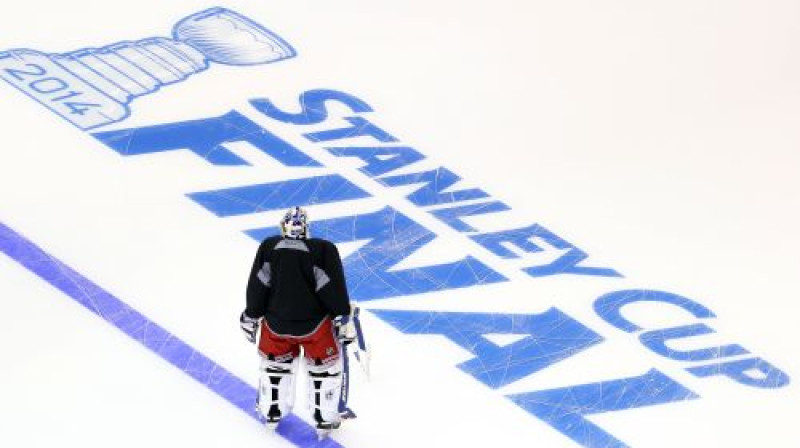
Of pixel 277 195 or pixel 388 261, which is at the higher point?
pixel 388 261

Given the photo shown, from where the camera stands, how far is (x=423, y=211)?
1121 centimetres

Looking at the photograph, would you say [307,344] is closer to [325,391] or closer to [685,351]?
[325,391]

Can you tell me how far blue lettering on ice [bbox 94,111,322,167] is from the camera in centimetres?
1148

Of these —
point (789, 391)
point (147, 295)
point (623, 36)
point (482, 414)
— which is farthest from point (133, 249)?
point (623, 36)

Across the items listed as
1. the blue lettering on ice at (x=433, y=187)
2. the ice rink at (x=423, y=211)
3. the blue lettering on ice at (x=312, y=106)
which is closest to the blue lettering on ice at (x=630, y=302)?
the ice rink at (x=423, y=211)

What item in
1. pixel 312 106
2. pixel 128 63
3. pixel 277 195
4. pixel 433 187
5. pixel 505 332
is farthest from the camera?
pixel 128 63

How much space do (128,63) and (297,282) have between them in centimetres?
435

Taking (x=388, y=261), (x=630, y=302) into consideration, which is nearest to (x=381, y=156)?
(x=388, y=261)

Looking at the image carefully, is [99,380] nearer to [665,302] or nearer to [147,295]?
[147,295]

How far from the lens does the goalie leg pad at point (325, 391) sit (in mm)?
8867

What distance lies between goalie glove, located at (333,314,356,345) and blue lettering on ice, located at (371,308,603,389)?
1.09 metres

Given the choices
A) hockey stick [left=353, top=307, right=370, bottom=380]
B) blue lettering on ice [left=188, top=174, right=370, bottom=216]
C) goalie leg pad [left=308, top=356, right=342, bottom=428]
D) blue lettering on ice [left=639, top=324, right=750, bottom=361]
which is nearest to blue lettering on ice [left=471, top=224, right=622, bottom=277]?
blue lettering on ice [left=639, top=324, right=750, bottom=361]

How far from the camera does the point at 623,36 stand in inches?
535

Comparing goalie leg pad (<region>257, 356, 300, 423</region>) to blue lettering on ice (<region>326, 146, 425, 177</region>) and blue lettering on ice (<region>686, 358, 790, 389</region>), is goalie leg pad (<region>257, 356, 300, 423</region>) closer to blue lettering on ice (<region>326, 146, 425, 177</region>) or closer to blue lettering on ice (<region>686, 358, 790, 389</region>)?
blue lettering on ice (<region>686, 358, 790, 389</region>)
